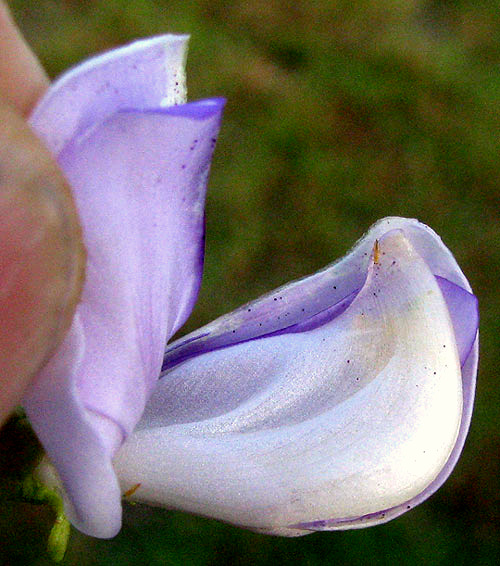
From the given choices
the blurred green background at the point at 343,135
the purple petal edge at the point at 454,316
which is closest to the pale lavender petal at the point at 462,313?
the purple petal edge at the point at 454,316

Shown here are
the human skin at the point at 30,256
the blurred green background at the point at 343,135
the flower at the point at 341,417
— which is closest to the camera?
the human skin at the point at 30,256

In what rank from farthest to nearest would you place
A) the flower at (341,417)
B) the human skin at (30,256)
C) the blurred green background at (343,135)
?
the blurred green background at (343,135), the flower at (341,417), the human skin at (30,256)

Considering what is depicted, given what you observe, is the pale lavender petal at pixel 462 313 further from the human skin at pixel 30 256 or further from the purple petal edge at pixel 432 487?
the human skin at pixel 30 256

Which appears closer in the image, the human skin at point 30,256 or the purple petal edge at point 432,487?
the human skin at point 30,256

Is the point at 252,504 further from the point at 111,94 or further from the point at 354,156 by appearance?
the point at 354,156

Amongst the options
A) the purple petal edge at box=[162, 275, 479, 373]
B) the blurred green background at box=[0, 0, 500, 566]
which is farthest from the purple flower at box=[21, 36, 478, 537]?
the blurred green background at box=[0, 0, 500, 566]

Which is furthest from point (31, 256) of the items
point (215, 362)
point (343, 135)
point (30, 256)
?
point (343, 135)

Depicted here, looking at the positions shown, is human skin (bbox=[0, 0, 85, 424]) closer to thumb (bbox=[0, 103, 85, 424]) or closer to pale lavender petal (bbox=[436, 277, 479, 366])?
thumb (bbox=[0, 103, 85, 424])

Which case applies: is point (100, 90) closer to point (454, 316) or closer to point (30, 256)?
point (30, 256)
